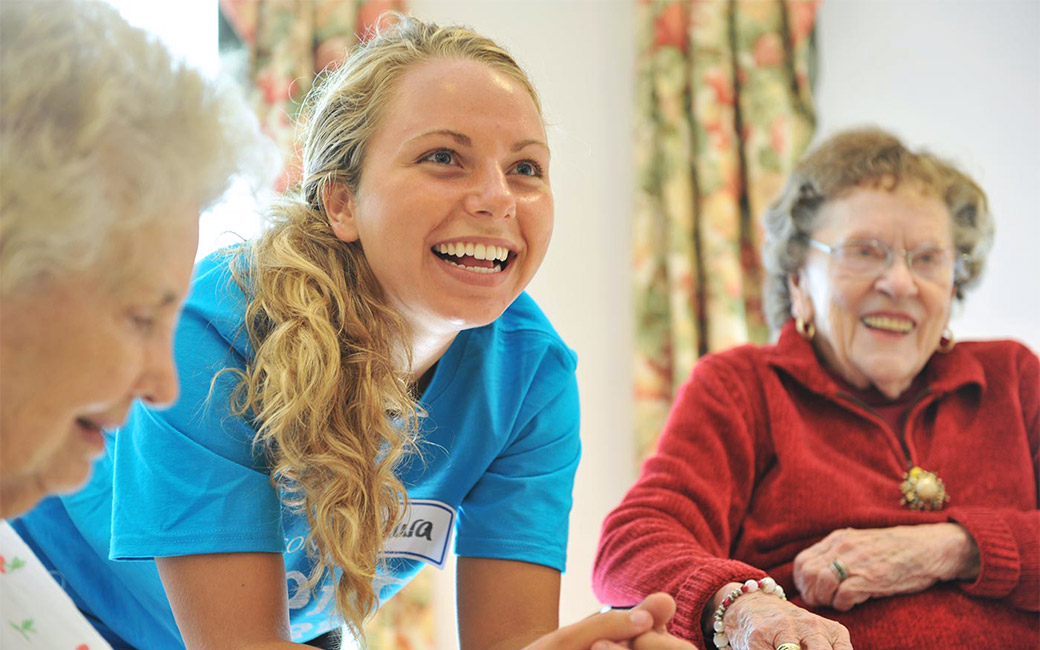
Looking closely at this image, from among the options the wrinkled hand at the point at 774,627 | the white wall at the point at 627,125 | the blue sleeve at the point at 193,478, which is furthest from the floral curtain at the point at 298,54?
the blue sleeve at the point at 193,478

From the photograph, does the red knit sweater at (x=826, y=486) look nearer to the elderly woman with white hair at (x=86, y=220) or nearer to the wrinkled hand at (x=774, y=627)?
the wrinkled hand at (x=774, y=627)

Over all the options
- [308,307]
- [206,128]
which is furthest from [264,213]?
[206,128]

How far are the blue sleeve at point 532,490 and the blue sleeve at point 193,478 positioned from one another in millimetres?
331

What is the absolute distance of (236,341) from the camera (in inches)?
45.0

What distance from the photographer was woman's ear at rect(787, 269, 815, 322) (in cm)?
185

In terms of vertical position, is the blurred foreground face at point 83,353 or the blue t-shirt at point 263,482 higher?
the blurred foreground face at point 83,353

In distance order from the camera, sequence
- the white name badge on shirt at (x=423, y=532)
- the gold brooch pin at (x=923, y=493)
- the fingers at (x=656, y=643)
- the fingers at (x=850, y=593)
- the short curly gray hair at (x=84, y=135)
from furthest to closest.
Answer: the gold brooch pin at (x=923, y=493), the fingers at (x=850, y=593), the white name badge on shirt at (x=423, y=532), the fingers at (x=656, y=643), the short curly gray hair at (x=84, y=135)

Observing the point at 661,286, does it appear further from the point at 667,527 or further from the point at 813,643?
the point at 813,643

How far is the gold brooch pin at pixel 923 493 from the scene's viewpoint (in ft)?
5.31

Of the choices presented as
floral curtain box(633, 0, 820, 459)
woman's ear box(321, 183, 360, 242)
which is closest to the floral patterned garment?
woman's ear box(321, 183, 360, 242)

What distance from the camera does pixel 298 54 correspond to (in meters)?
2.74

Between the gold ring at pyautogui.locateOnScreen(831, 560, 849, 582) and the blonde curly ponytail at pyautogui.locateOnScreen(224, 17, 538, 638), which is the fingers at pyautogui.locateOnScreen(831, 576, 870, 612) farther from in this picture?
the blonde curly ponytail at pyautogui.locateOnScreen(224, 17, 538, 638)

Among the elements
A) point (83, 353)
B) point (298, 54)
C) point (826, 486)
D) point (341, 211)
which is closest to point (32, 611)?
point (83, 353)

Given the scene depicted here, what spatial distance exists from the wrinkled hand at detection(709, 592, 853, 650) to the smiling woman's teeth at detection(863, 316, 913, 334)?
2.09 ft
